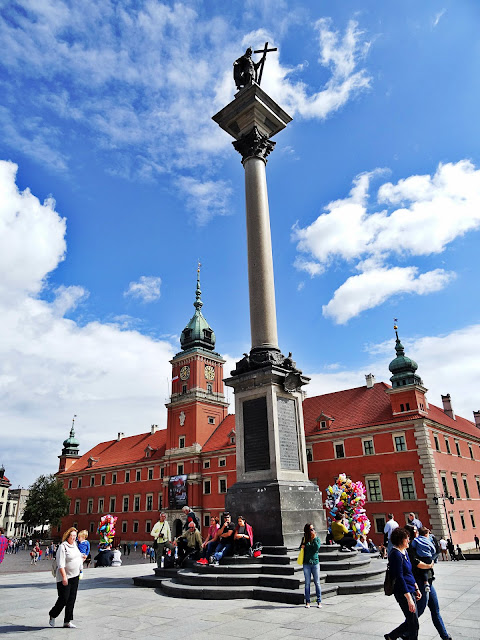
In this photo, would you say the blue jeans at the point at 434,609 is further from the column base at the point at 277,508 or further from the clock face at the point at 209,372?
the clock face at the point at 209,372

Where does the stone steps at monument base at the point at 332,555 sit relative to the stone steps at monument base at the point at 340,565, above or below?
above

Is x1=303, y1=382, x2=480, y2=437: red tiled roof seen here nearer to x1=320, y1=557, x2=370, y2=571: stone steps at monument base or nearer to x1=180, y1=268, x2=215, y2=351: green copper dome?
x1=180, y1=268, x2=215, y2=351: green copper dome

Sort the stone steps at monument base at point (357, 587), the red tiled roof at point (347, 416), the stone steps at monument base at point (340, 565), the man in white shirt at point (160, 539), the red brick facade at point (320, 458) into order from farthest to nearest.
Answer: the red tiled roof at point (347, 416) → the red brick facade at point (320, 458) → the man in white shirt at point (160, 539) → the stone steps at monument base at point (340, 565) → the stone steps at monument base at point (357, 587)

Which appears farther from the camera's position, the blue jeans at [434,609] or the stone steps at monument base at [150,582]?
the stone steps at monument base at [150,582]

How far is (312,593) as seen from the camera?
789 centimetres

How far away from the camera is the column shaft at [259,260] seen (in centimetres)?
1304

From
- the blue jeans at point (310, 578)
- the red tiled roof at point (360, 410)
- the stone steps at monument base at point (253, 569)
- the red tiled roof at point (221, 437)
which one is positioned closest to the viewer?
the blue jeans at point (310, 578)

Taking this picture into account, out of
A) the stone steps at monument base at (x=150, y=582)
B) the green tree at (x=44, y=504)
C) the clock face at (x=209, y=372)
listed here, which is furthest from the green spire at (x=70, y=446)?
the stone steps at monument base at (x=150, y=582)

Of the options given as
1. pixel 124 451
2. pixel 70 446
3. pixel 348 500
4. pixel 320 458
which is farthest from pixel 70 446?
pixel 348 500

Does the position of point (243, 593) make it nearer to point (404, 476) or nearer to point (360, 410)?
point (404, 476)

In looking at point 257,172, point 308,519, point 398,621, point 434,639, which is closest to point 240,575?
point 308,519

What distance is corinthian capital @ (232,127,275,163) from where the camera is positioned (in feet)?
49.2

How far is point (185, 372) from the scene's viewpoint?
191 feet

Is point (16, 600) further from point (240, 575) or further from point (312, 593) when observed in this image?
point (312, 593)
